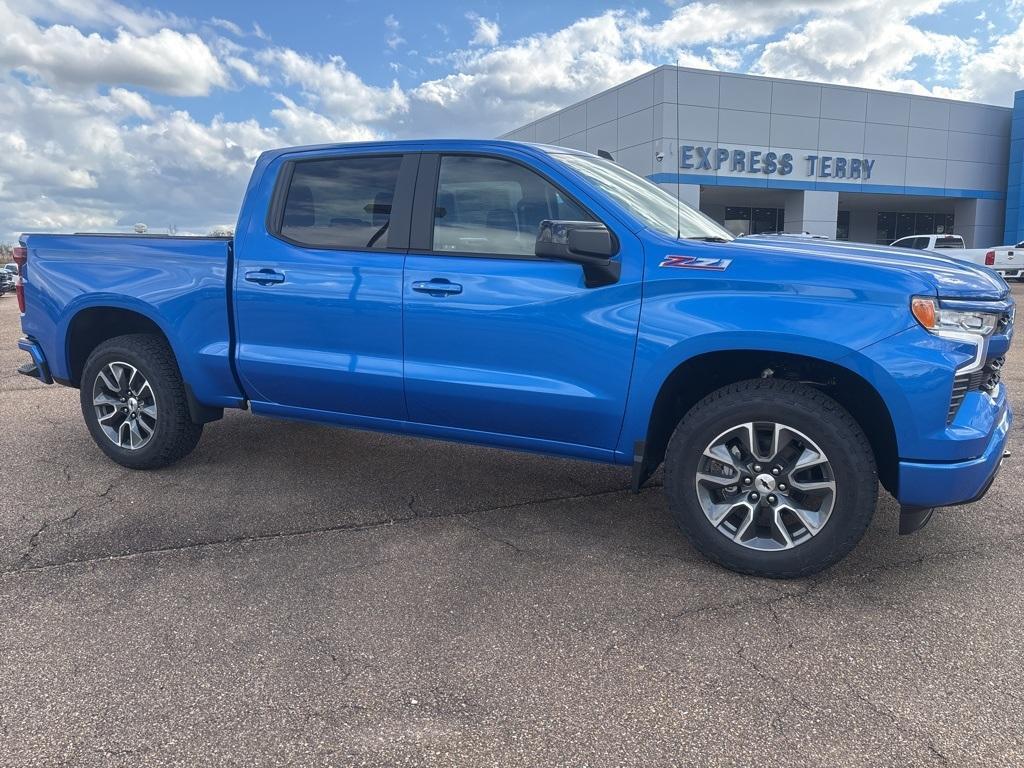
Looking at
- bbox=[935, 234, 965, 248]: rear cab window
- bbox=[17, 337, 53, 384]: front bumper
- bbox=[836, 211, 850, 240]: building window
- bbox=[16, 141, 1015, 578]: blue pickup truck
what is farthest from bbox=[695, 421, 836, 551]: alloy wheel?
bbox=[836, 211, 850, 240]: building window

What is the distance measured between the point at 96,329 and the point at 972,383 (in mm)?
5106

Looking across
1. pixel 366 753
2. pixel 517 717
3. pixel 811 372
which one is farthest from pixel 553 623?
pixel 811 372

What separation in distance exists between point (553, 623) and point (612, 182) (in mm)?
2225

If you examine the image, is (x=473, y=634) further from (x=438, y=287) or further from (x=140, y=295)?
(x=140, y=295)

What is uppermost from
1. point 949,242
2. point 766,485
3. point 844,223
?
point 844,223

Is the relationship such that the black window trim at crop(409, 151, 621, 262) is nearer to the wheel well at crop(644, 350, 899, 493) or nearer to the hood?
the wheel well at crop(644, 350, 899, 493)

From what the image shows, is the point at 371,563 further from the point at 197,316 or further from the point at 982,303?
the point at 982,303

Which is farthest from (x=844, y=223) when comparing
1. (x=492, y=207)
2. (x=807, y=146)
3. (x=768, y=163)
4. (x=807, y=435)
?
(x=807, y=435)

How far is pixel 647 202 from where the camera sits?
13.1 feet

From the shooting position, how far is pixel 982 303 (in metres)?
3.03

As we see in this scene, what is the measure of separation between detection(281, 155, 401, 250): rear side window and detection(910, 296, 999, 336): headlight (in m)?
2.51

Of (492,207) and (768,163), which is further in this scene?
(768,163)

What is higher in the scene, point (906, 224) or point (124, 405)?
point (906, 224)

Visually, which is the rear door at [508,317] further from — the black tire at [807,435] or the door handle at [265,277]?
the door handle at [265,277]
